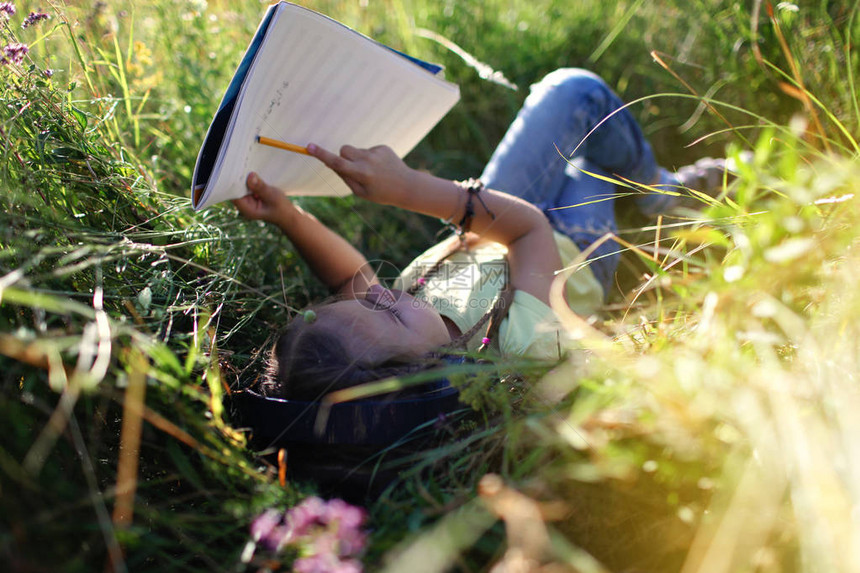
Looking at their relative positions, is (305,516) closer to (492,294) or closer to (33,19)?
(492,294)

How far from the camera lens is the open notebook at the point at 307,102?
1.31m

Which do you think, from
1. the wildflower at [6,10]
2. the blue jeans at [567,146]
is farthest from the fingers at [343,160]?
the wildflower at [6,10]

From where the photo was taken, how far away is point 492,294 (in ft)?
5.52

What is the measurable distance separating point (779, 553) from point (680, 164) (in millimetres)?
2037

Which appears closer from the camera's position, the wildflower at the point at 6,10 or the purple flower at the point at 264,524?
the purple flower at the point at 264,524

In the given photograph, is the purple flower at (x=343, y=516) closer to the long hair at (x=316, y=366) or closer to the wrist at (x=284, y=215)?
the long hair at (x=316, y=366)

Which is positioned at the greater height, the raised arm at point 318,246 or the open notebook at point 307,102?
the open notebook at point 307,102

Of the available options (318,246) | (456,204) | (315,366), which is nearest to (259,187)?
(318,246)

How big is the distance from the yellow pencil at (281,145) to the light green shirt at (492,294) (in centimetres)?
50

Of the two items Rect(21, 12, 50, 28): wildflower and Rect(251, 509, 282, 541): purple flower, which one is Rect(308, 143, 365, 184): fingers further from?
Rect(251, 509, 282, 541): purple flower

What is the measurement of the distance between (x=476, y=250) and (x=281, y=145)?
71 centimetres

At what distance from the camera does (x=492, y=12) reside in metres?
2.60

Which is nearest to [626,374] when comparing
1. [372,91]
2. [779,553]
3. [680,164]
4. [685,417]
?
[685,417]

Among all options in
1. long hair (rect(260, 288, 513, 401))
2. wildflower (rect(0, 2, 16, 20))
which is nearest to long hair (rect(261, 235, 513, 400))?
long hair (rect(260, 288, 513, 401))
